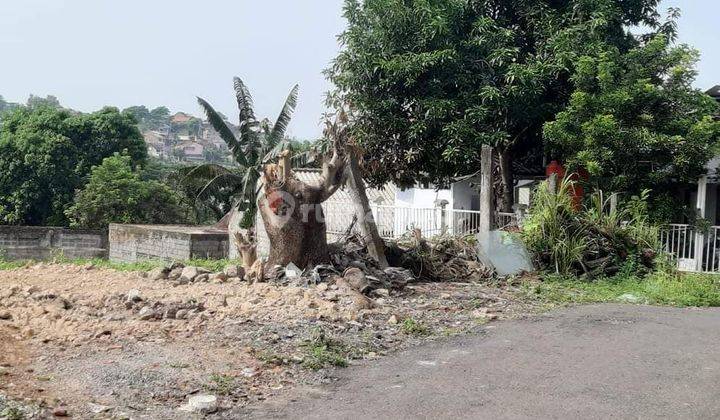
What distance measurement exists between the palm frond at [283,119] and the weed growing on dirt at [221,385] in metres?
14.6

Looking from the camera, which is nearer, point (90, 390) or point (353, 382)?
point (90, 390)

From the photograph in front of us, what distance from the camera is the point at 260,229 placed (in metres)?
14.1

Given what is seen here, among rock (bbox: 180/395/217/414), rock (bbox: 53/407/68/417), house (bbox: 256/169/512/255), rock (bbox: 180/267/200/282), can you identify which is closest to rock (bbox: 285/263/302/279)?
rock (bbox: 180/267/200/282)

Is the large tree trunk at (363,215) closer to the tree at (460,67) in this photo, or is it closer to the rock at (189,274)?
the rock at (189,274)

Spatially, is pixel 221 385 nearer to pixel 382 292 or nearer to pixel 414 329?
pixel 414 329

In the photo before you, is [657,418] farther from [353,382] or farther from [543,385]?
[353,382]

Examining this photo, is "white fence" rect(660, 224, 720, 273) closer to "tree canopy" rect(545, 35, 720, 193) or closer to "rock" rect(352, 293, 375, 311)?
"tree canopy" rect(545, 35, 720, 193)

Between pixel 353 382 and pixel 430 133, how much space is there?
32.7 feet

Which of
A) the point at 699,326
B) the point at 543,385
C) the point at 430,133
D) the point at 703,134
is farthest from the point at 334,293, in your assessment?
the point at 703,134

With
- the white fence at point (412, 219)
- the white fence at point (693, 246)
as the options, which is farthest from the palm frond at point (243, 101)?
the white fence at point (693, 246)

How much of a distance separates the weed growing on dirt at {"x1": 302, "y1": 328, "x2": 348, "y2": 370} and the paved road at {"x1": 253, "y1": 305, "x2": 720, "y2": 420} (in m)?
0.21

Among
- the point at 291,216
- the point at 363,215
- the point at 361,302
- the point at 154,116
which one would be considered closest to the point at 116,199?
the point at 363,215

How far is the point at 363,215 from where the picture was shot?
11.3 metres

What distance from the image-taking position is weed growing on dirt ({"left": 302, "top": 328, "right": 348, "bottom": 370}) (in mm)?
5988
